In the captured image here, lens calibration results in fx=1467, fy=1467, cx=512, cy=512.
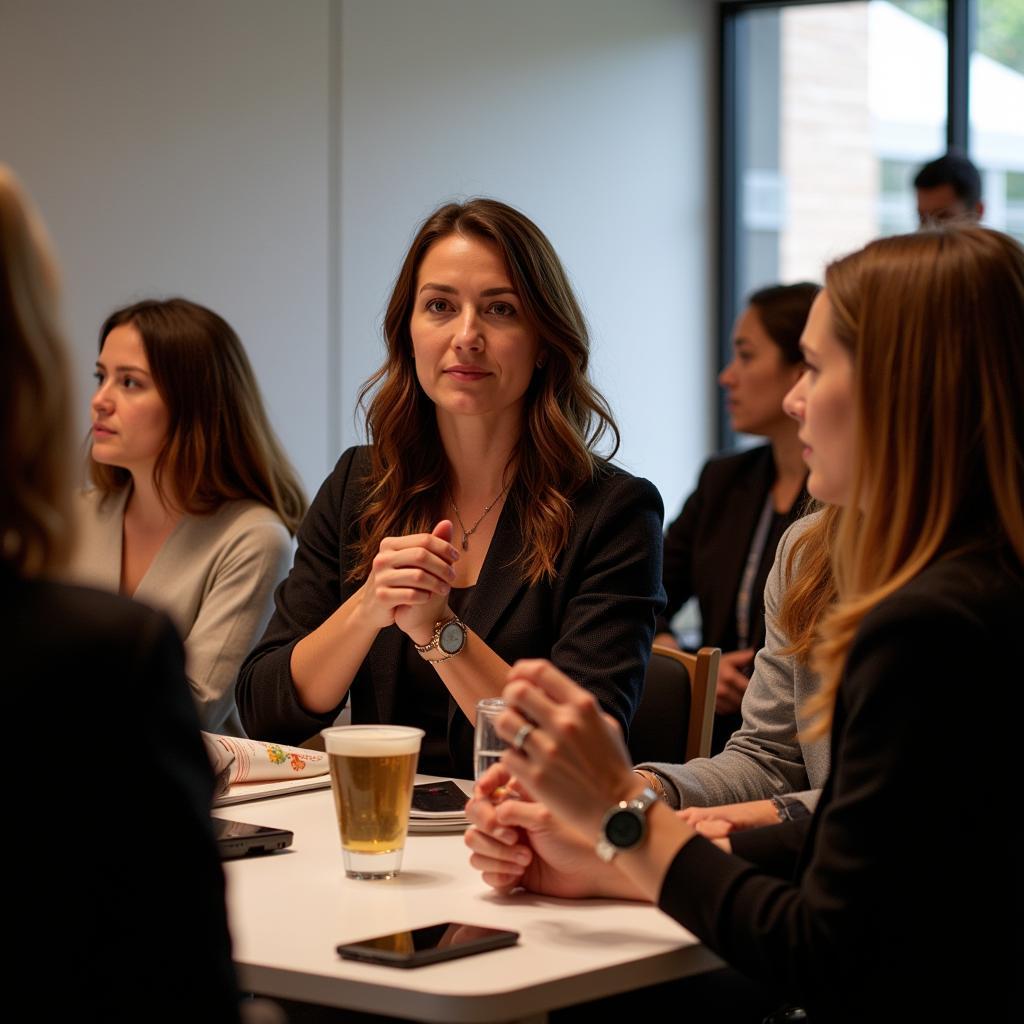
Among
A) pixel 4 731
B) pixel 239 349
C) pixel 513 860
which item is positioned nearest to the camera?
pixel 4 731

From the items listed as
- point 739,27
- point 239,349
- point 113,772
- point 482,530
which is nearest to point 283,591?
point 482,530

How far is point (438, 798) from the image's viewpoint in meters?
1.91

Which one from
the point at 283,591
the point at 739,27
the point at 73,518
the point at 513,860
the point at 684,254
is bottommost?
the point at 513,860

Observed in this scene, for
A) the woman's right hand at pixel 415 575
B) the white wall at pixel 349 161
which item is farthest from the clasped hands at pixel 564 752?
the white wall at pixel 349 161

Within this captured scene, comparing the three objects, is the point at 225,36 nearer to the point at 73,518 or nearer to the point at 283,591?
the point at 283,591

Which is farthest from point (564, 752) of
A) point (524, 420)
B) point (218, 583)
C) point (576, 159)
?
point (576, 159)

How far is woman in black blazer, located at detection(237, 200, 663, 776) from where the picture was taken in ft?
7.37

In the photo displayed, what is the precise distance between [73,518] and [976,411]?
2.68 ft

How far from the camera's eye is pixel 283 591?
2.51m

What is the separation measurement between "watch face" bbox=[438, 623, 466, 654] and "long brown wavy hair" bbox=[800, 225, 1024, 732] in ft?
2.81

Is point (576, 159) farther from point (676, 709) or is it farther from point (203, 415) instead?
point (676, 709)

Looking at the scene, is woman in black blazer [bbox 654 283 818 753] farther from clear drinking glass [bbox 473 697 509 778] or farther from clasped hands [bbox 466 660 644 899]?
clasped hands [bbox 466 660 644 899]

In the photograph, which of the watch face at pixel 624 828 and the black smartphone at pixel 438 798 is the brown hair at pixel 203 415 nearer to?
the black smartphone at pixel 438 798

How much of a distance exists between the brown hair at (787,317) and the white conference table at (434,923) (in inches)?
103
